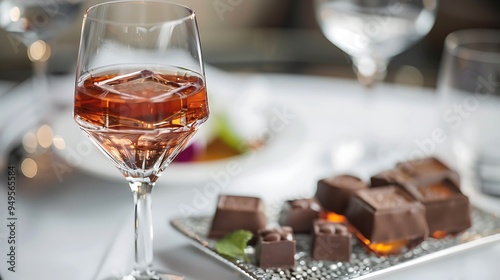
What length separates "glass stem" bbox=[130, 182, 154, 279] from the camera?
905 millimetres

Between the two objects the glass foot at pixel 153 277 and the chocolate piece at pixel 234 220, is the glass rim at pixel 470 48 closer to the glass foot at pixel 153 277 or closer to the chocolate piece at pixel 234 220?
the chocolate piece at pixel 234 220

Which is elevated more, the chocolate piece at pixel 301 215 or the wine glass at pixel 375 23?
the wine glass at pixel 375 23

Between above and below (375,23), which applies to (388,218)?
below

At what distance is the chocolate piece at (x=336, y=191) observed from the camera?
1.07m

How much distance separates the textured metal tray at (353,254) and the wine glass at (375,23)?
40cm

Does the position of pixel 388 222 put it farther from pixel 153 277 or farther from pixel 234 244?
pixel 153 277

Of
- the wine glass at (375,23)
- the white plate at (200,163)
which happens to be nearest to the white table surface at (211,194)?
the white plate at (200,163)

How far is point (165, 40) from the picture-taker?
87 cm

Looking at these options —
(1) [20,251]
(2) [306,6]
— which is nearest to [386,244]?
(1) [20,251]

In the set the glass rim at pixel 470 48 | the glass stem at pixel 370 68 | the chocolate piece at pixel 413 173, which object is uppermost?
the glass rim at pixel 470 48

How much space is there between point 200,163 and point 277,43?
70cm

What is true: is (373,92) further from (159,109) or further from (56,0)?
(159,109)

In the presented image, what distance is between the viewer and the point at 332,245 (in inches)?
38.1

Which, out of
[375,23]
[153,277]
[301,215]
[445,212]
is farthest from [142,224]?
[375,23]
